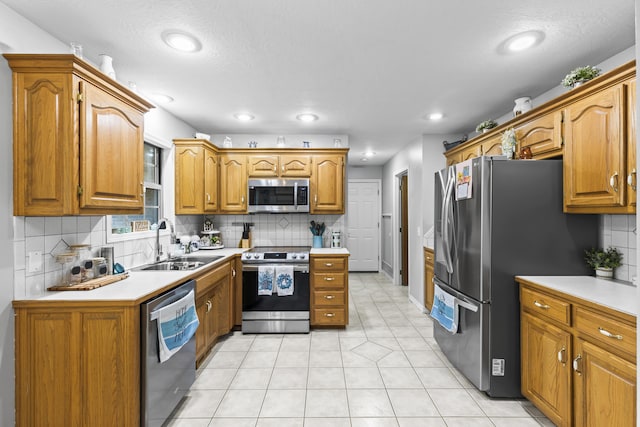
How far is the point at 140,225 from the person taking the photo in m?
2.93

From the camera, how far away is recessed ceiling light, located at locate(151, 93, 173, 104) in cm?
299

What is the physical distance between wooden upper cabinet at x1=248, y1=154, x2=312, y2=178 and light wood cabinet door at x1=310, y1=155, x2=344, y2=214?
0.13 m

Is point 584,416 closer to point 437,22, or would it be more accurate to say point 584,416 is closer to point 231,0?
point 437,22

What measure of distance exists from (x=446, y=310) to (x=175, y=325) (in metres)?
2.12

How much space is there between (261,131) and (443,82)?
2443mm

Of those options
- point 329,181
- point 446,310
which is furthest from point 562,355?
point 329,181

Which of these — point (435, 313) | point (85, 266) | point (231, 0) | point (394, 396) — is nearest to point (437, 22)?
point (231, 0)

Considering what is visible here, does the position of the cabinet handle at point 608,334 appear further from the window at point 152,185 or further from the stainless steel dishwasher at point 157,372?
the window at point 152,185

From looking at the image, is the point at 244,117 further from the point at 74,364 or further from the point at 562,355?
the point at 562,355

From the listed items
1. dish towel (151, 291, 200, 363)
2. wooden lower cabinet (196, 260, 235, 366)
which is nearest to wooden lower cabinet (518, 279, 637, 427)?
dish towel (151, 291, 200, 363)

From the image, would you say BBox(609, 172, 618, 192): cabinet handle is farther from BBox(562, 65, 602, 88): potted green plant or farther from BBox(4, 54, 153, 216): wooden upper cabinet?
BBox(4, 54, 153, 216): wooden upper cabinet

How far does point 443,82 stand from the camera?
8.76 ft

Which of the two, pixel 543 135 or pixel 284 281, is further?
pixel 284 281

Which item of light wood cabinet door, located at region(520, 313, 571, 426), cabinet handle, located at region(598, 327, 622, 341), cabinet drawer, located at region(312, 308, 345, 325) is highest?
cabinet handle, located at region(598, 327, 622, 341)
